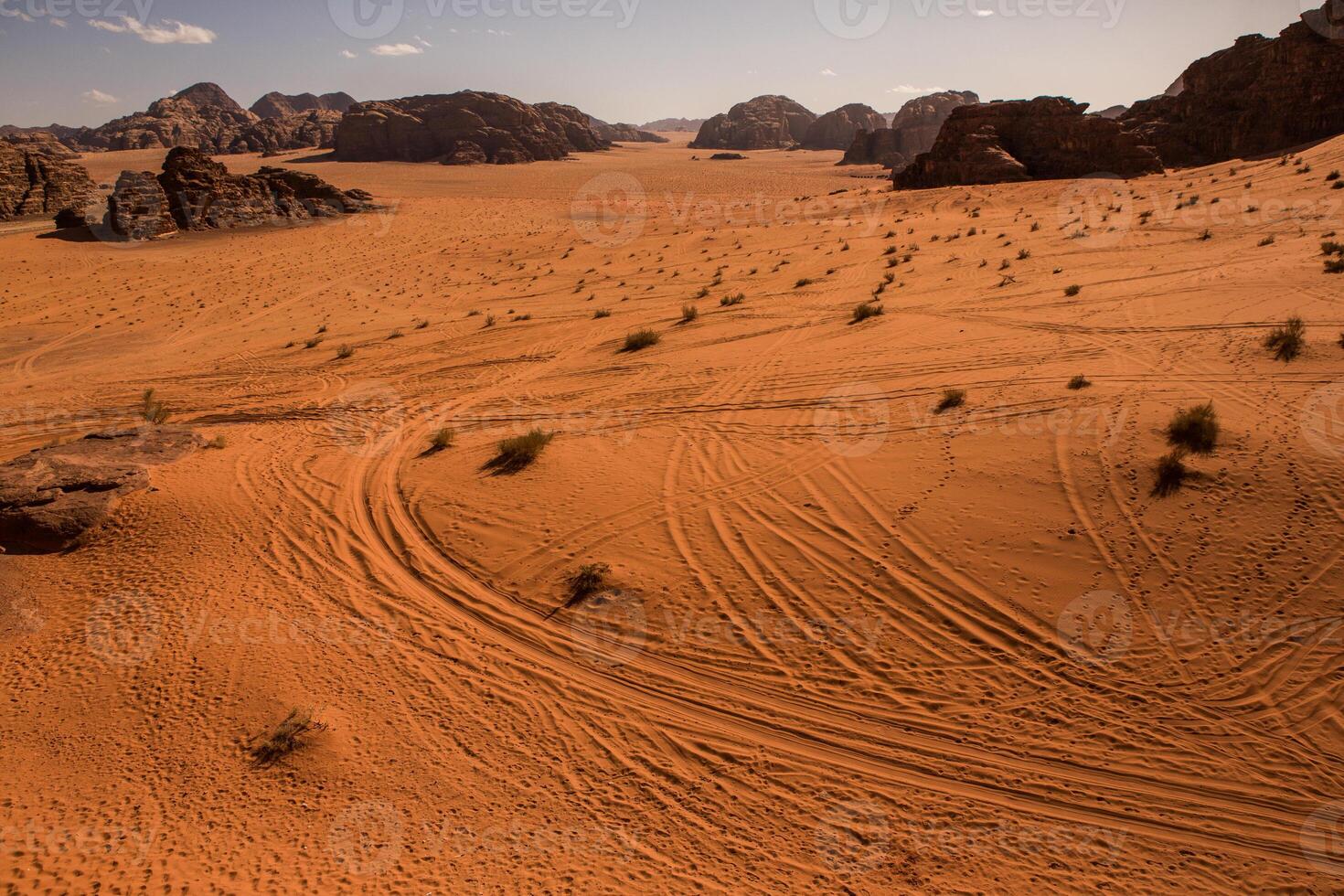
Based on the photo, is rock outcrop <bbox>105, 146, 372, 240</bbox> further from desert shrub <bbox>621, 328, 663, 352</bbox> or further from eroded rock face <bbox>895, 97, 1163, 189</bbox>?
eroded rock face <bbox>895, 97, 1163, 189</bbox>

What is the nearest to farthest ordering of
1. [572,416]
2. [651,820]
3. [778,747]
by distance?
[651,820], [778,747], [572,416]

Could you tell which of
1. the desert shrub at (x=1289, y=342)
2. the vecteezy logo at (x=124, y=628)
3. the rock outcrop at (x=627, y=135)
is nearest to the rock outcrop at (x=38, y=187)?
the vecteezy logo at (x=124, y=628)

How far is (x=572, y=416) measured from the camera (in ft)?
34.9

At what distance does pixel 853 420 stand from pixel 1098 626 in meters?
4.23

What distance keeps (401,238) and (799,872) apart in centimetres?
3389

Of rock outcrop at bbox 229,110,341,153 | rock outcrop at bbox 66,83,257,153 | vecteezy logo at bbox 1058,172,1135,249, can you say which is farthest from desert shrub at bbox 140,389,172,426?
rock outcrop at bbox 66,83,257,153

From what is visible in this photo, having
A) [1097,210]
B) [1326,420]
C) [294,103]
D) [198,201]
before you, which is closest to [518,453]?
[1326,420]

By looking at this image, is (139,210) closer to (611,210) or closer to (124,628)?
(611,210)

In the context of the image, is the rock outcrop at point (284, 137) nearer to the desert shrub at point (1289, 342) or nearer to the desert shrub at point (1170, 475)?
the desert shrub at point (1289, 342)

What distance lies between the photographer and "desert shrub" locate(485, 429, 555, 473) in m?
8.96

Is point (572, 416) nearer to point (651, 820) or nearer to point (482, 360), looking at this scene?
point (482, 360)

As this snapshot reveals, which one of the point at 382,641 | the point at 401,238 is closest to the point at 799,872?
the point at 382,641

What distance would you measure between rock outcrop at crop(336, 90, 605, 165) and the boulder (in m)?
38.7

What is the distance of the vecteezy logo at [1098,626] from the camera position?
5.47 m
